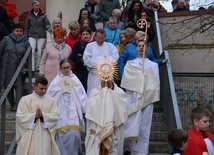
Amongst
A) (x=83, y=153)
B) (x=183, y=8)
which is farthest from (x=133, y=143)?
(x=183, y=8)

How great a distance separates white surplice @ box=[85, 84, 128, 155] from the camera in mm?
8281

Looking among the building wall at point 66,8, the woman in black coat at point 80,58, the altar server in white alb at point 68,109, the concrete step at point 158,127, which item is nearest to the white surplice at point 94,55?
the woman in black coat at point 80,58

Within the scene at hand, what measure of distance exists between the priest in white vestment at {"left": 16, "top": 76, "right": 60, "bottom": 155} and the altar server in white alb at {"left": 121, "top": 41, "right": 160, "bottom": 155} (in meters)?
1.31

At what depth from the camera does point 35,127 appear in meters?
8.16

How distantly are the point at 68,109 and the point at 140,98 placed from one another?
117 centimetres

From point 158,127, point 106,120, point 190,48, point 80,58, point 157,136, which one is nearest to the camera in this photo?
point 106,120

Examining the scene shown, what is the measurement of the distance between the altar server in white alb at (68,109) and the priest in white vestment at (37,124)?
48 cm

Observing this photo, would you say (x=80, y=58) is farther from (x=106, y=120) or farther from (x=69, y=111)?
(x=106, y=120)

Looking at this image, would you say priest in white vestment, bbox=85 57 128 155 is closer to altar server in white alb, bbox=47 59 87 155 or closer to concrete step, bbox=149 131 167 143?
altar server in white alb, bbox=47 59 87 155

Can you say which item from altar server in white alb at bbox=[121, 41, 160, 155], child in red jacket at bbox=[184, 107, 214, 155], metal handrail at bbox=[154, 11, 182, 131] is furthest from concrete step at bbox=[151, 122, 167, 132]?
child in red jacket at bbox=[184, 107, 214, 155]

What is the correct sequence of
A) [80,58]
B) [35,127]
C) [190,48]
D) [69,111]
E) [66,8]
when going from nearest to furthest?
1. [35,127]
2. [69,111]
3. [80,58]
4. [190,48]
5. [66,8]

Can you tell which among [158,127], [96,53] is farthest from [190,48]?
[96,53]

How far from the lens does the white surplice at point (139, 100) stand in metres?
8.88

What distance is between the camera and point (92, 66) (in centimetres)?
998
